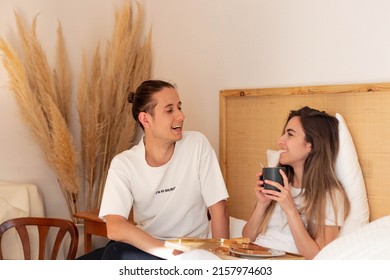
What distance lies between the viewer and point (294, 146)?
207cm

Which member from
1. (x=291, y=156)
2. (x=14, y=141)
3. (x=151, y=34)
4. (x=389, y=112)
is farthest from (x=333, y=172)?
(x=14, y=141)

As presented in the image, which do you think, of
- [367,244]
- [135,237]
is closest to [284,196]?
[135,237]

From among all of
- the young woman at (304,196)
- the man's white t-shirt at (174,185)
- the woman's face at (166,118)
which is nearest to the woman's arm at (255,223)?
the young woman at (304,196)

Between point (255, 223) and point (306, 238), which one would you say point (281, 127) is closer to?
point (255, 223)

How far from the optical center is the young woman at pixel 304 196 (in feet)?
6.35

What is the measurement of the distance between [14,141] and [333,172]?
1.63 metres

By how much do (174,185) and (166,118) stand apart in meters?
0.25

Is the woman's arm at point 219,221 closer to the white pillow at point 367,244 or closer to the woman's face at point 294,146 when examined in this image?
the woman's face at point 294,146

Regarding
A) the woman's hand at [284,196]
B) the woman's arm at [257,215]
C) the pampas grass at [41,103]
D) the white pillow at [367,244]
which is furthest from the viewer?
the pampas grass at [41,103]

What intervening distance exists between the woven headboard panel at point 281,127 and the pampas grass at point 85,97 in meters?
0.59

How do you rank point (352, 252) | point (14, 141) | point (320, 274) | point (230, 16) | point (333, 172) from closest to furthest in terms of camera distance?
point (352, 252)
point (320, 274)
point (333, 172)
point (230, 16)
point (14, 141)

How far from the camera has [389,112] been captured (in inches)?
81.8

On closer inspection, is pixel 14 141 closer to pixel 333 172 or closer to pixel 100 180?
pixel 100 180

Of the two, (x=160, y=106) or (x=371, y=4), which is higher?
(x=371, y=4)
